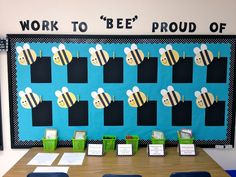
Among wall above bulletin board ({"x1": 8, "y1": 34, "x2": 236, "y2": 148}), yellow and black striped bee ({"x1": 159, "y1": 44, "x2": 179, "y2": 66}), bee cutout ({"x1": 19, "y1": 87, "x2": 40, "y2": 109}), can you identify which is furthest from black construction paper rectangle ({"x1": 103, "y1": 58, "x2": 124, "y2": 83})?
bee cutout ({"x1": 19, "y1": 87, "x2": 40, "y2": 109})

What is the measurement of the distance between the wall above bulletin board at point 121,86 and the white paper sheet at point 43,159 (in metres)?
0.24

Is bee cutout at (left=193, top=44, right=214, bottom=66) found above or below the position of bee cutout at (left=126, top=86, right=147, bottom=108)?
above

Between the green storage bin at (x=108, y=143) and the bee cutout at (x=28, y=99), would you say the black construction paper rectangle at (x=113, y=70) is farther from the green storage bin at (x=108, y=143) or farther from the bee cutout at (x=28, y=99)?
the bee cutout at (x=28, y=99)

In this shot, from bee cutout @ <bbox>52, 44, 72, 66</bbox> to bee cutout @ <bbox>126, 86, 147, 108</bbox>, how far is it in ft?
1.96

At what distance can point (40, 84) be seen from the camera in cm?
261

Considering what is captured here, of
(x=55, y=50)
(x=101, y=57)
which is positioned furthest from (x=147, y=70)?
(x=55, y=50)

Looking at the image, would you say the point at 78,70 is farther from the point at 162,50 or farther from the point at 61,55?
the point at 162,50

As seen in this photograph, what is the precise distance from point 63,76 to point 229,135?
157 cm

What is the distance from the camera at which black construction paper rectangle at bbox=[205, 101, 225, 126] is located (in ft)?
8.73

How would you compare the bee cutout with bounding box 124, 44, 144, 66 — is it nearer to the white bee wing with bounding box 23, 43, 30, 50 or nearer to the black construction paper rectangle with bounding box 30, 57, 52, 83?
the black construction paper rectangle with bounding box 30, 57, 52, 83

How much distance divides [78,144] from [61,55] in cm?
78

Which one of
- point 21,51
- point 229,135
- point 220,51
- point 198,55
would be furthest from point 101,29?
point 229,135

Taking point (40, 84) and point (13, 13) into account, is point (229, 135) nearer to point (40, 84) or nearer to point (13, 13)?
point (40, 84)

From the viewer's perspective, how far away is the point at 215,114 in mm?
2664
